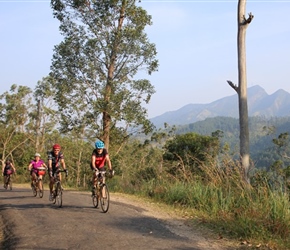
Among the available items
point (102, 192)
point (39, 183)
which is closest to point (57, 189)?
point (102, 192)

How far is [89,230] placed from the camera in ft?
26.3

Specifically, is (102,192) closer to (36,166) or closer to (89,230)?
(89,230)

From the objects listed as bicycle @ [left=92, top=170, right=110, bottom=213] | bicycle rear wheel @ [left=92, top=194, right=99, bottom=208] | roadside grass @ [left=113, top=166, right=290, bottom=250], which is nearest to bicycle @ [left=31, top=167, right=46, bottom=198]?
Result: roadside grass @ [left=113, top=166, right=290, bottom=250]

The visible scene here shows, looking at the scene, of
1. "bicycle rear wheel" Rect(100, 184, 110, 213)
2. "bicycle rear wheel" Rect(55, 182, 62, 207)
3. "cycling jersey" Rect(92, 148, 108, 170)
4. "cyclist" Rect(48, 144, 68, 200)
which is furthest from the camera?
"cyclist" Rect(48, 144, 68, 200)

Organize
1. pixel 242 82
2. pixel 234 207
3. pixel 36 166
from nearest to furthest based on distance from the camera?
pixel 234 207
pixel 242 82
pixel 36 166

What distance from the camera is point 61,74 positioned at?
20.2 m

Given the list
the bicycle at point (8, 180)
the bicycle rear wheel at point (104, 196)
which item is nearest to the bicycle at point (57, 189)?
the bicycle rear wheel at point (104, 196)

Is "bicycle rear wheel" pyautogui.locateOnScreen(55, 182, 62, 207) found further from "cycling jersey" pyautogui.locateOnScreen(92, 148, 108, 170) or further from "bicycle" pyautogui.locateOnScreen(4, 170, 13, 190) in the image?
"bicycle" pyautogui.locateOnScreen(4, 170, 13, 190)

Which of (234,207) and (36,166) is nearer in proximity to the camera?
(234,207)

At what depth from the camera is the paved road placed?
6.90 meters

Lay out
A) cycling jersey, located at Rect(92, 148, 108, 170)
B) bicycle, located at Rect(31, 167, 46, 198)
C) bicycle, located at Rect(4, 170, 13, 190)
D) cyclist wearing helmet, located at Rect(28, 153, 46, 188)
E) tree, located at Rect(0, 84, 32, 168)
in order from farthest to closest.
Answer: tree, located at Rect(0, 84, 32, 168) → bicycle, located at Rect(4, 170, 13, 190) → cyclist wearing helmet, located at Rect(28, 153, 46, 188) → bicycle, located at Rect(31, 167, 46, 198) → cycling jersey, located at Rect(92, 148, 108, 170)

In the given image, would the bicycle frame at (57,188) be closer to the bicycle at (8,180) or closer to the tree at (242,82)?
the tree at (242,82)

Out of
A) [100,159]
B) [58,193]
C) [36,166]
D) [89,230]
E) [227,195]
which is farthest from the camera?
[36,166]

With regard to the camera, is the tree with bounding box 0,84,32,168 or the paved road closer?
the paved road
